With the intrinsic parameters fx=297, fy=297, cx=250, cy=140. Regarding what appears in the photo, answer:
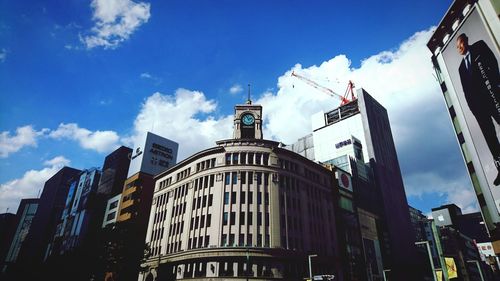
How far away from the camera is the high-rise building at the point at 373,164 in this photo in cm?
7456

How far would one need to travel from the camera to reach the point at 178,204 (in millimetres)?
56750

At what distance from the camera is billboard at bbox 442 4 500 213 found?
3081 centimetres

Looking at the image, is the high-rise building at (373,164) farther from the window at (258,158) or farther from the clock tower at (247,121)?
the window at (258,158)

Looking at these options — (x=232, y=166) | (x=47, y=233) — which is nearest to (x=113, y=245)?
(x=232, y=166)

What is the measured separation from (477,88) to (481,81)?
45.2 inches

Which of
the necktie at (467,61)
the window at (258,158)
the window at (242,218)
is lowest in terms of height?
the window at (242,218)

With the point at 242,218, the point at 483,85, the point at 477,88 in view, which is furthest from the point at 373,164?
the point at 483,85

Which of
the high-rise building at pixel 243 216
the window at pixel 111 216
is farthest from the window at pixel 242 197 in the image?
the window at pixel 111 216

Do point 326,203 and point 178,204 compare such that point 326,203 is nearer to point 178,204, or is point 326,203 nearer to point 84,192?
Answer: point 178,204

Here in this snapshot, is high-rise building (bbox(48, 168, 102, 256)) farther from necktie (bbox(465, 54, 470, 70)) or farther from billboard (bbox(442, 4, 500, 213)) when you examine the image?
necktie (bbox(465, 54, 470, 70))

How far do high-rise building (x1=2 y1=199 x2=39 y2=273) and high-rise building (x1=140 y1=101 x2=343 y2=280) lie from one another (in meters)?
139

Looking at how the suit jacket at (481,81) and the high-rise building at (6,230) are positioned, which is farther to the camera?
the high-rise building at (6,230)

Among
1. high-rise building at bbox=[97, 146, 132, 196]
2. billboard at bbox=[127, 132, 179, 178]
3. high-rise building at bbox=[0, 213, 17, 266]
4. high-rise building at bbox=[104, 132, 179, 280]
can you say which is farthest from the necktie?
high-rise building at bbox=[0, 213, 17, 266]

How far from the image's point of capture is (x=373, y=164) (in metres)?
84.4
